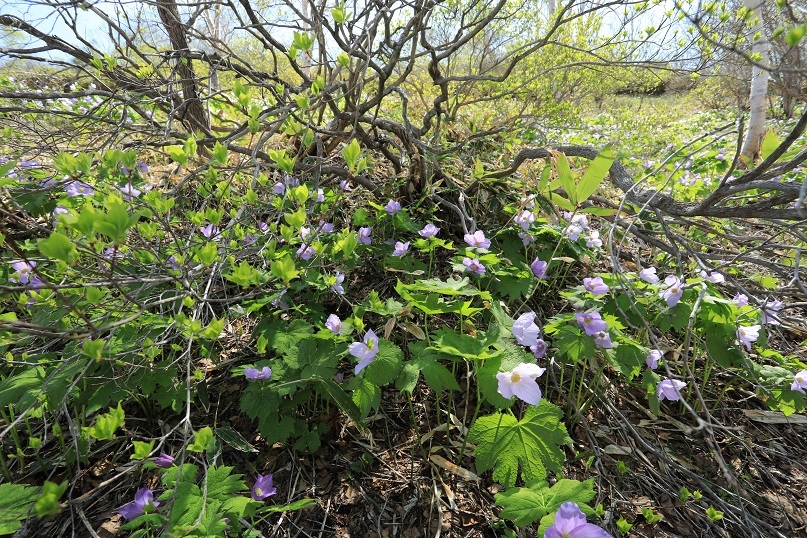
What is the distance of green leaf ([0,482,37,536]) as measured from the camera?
1107 millimetres

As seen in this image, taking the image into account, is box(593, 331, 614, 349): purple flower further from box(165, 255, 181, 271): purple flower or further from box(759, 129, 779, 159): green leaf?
box(165, 255, 181, 271): purple flower

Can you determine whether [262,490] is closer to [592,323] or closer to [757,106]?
[592,323]

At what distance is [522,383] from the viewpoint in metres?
1.25

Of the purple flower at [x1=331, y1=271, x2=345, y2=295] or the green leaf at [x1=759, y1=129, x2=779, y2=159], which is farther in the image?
the purple flower at [x1=331, y1=271, x2=345, y2=295]

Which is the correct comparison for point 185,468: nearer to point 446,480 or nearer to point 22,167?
point 446,480

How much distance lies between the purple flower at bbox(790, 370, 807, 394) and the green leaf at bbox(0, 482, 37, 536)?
256 cm

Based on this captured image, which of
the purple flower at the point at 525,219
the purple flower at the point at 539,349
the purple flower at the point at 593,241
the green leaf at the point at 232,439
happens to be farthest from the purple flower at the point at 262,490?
the purple flower at the point at 593,241

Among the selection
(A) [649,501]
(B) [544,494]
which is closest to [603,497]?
(A) [649,501]

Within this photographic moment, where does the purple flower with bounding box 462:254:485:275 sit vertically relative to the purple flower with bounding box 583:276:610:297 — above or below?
above

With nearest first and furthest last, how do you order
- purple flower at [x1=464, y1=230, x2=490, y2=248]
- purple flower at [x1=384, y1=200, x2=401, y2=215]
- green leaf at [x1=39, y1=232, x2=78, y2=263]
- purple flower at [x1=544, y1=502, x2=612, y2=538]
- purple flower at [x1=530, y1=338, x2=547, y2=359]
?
green leaf at [x1=39, y1=232, x2=78, y2=263] < purple flower at [x1=544, y1=502, x2=612, y2=538] < purple flower at [x1=530, y1=338, x2=547, y2=359] < purple flower at [x1=464, y1=230, x2=490, y2=248] < purple flower at [x1=384, y1=200, x2=401, y2=215]

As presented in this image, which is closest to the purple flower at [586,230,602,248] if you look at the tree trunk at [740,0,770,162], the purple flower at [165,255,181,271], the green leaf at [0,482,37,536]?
the purple flower at [165,255,181,271]

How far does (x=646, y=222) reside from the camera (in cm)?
231

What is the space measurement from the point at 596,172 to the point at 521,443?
34.9 inches

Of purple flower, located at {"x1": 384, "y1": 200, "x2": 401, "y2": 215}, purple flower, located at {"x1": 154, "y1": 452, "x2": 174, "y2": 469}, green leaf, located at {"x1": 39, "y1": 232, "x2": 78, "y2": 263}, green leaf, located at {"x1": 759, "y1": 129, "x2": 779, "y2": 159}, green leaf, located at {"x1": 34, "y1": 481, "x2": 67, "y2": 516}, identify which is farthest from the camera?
purple flower, located at {"x1": 384, "y1": 200, "x2": 401, "y2": 215}
